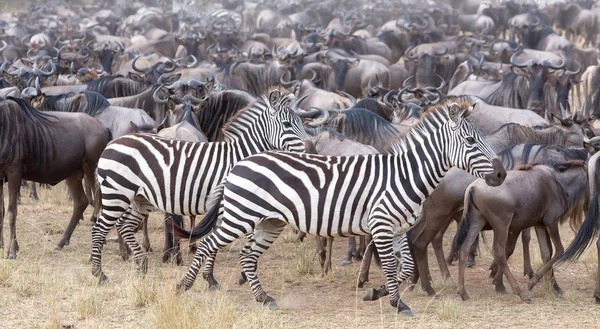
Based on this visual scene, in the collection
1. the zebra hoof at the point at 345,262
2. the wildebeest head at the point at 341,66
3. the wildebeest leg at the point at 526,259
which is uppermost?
the wildebeest leg at the point at 526,259

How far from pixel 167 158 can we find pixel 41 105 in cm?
429

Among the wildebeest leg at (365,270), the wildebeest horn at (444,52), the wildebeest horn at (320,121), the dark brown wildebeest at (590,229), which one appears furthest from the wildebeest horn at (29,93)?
the wildebeest horn at (444,52)

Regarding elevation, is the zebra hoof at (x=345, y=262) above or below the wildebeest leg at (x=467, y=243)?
below

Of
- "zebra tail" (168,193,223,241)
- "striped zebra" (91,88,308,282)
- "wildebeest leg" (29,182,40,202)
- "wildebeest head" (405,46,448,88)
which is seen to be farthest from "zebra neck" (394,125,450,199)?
"wildebeest head" (405,46,448,88)

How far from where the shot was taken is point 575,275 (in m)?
8.29

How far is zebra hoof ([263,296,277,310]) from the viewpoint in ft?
21.9

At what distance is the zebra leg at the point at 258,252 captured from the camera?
6758 mm

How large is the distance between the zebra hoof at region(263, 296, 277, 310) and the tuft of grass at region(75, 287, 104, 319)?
111cm

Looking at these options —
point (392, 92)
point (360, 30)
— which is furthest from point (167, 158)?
point (360, 30)

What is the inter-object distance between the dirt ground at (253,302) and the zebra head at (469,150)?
0.91 meters

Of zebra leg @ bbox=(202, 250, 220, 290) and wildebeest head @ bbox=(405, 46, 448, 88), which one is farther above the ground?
zebra leg @ bbox=(202, 250, 220, 290)

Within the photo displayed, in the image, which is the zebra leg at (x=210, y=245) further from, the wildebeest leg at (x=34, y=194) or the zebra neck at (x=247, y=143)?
the wildebeest leg at (x=34, y=194)

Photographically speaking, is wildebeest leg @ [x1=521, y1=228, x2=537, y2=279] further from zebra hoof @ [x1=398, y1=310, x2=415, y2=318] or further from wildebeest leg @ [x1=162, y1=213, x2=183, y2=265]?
wildebeest leg @ [x1=162, y1=213, x2=183, y2=265]

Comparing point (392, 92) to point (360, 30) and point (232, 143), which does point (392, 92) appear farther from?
point (360, 30)
